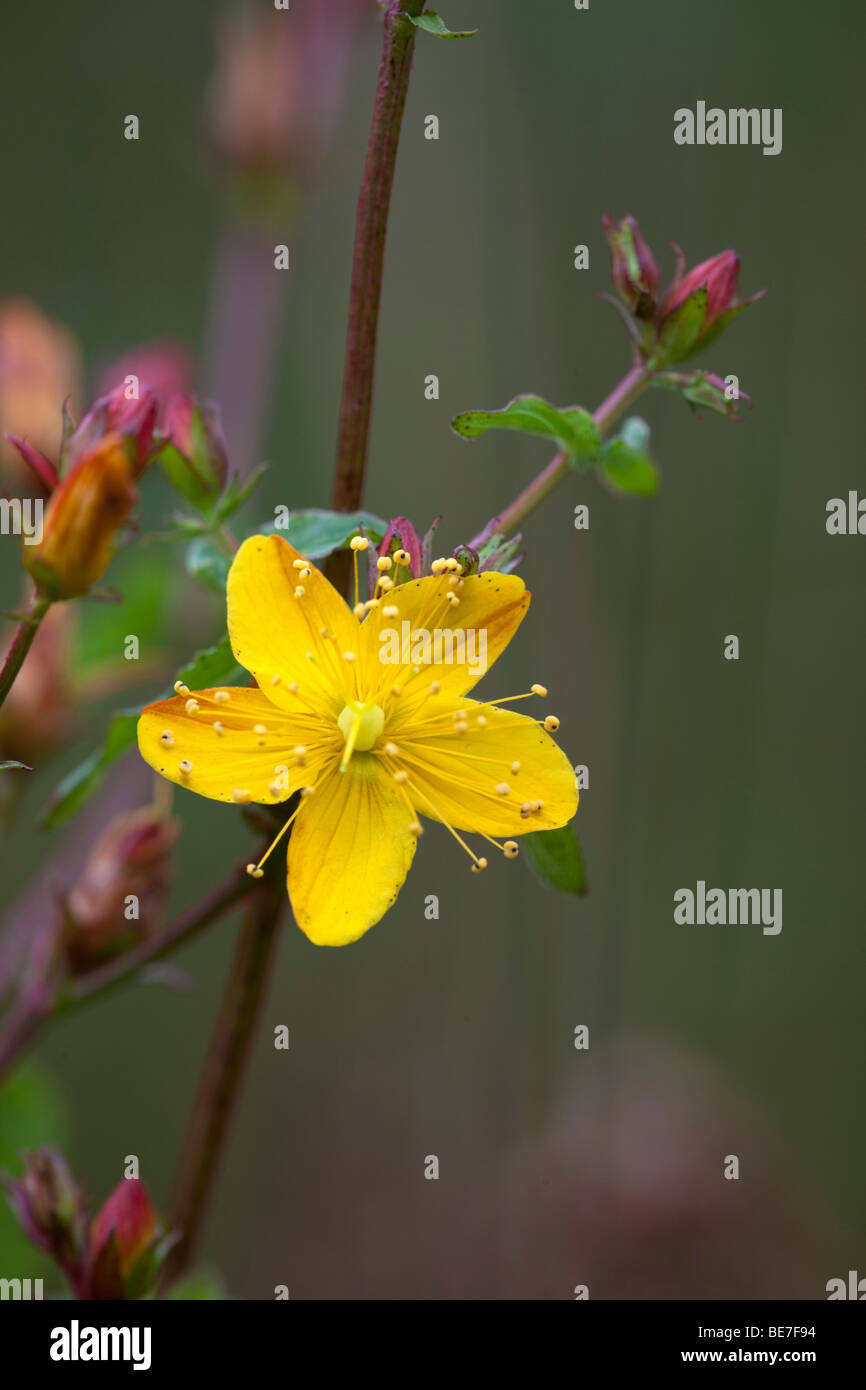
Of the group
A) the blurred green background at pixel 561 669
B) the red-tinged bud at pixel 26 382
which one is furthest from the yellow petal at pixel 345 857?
the blurred green background at pixel 561 669

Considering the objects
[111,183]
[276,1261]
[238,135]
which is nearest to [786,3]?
[238,135]

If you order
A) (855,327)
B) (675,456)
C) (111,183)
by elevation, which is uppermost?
(111,183)

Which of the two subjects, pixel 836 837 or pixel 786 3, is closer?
pixel 786 3

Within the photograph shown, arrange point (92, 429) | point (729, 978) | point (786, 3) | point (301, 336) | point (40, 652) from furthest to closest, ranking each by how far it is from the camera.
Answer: point (301, 336), point (729, 978), point (786, 3), point (40, 652), point (92, 429)

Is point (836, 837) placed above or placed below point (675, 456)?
below

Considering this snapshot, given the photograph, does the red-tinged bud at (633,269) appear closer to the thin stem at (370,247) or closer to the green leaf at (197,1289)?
the thin stem at (370,247)

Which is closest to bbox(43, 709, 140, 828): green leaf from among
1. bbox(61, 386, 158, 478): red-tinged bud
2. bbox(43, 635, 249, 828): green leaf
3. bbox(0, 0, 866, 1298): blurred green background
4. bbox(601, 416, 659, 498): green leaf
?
bbox(43, 635, 249, 828): green leaf
